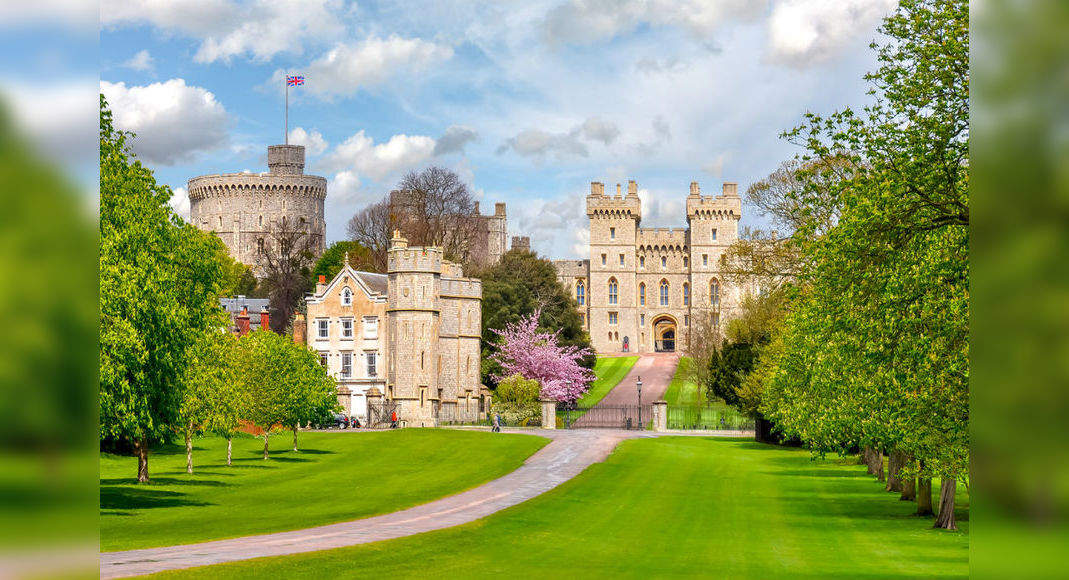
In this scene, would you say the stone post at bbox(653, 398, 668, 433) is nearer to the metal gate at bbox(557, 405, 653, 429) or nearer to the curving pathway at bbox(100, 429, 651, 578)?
the metal gate at bbox(557, 405, 653, 429)

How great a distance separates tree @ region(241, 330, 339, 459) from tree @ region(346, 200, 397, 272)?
161 ft

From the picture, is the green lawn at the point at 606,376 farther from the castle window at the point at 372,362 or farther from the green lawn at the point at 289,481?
the green lawn at the point at 289,481

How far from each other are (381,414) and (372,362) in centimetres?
391

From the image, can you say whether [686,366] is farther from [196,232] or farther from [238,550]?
[238,550]

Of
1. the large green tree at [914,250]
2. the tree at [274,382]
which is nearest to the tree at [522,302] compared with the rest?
the tree at [274,382]

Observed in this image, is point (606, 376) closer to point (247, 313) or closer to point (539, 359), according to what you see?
point (539, 359)

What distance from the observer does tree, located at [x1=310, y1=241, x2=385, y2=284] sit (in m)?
96.1

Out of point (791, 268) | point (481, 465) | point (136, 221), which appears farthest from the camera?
point (791, 268)

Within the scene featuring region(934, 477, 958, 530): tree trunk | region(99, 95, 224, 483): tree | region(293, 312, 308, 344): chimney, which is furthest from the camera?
region(293, 312, 308, 344): chimney

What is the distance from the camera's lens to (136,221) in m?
26.6

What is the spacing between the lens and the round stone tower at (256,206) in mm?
138000

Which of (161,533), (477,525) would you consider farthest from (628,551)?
(161,533)

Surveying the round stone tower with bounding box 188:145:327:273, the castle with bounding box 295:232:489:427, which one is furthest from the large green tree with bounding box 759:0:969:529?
the round stone tower with bounding box 188:145:327:273
